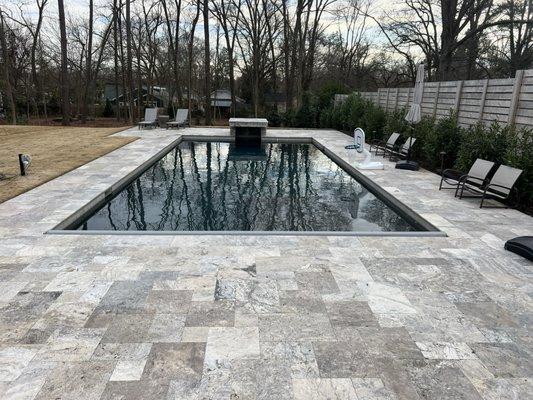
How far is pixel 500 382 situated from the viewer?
7.52 ft

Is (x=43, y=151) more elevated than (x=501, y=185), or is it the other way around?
(x=501, y=185)

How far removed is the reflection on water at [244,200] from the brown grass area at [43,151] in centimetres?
155

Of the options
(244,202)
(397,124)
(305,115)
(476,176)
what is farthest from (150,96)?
(476,176)

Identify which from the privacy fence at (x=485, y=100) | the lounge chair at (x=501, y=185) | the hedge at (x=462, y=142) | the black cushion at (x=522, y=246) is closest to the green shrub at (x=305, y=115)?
the hedge at (x=462, y=142)

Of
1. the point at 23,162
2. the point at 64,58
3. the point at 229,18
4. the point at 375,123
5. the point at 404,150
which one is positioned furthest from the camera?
the point at 229,18

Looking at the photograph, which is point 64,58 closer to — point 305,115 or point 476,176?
point 305,115

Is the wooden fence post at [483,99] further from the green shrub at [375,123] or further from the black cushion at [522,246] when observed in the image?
the green shrub at [375,123]

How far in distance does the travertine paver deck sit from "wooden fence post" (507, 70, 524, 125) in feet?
10.3

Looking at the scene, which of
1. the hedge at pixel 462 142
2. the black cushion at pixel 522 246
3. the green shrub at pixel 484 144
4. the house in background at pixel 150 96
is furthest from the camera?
the house in background at pixel 150 96

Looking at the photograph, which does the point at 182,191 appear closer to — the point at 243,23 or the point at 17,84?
the point at 243,23

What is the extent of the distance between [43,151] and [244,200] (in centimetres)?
660

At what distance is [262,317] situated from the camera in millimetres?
2898

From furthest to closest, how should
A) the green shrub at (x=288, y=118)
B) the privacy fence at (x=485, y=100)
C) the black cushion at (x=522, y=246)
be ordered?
the green shrub at (x=288, y=118), the privacy fence at (x=485, y=100), the black cushion at (x=522, y=246)

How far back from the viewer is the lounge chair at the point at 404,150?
9.10m
